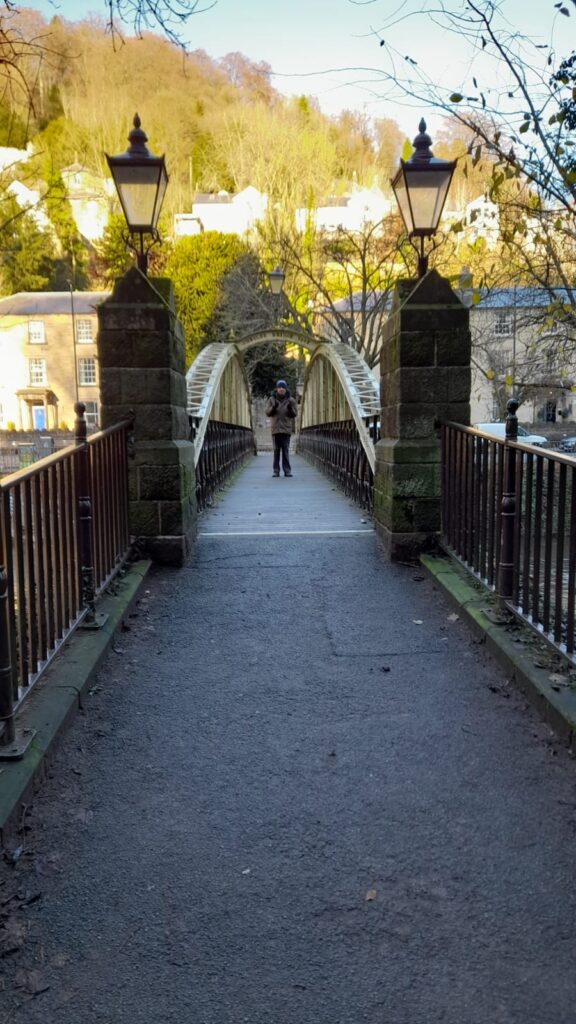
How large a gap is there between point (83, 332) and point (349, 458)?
40937 mm

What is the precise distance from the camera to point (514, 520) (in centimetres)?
404

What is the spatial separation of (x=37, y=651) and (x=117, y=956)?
1571 millimetres

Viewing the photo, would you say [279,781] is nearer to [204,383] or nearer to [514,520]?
[514,520]

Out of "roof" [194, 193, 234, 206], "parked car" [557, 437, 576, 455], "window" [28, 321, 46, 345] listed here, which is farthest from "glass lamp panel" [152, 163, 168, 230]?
"roof" [194, 193, 234, 206]

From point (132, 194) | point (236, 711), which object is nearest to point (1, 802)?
point (236, 711)

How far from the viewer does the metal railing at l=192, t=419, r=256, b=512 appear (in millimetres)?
9688

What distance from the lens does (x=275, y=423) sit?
13.7 m

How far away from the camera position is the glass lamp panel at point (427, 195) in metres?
5.88

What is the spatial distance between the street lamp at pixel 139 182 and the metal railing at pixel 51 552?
1.83 metres

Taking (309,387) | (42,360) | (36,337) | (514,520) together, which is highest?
(36,337)

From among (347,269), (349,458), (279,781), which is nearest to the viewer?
(279,781)

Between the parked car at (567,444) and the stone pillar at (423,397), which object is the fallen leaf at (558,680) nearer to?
the stone pillar at (423,397)

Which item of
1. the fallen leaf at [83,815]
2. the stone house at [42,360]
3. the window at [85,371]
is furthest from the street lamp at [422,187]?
the window at [85,371]

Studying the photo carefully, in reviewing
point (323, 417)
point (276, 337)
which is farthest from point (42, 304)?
point (323, 417)
